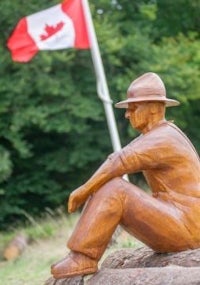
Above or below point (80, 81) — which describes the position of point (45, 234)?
below

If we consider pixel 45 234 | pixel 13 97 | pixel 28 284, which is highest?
pixel 13 97

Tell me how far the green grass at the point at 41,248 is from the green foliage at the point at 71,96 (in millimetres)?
953

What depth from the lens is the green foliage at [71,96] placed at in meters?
13.5

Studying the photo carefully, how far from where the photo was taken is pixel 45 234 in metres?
11.9

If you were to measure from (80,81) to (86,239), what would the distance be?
10.3m

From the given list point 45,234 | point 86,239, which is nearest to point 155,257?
point 86,239

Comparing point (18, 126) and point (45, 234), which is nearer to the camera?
point (45, 234)

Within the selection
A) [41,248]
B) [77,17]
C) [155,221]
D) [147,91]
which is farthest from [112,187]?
[41,248]

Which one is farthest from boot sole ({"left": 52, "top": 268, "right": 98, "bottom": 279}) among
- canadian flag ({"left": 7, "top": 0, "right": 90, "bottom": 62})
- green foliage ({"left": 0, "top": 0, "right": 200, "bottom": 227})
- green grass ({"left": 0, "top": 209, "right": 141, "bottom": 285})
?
green foliage ({"left": 0, "top": 0, "right": 200, "bottom": 227})

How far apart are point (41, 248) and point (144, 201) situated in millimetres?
7048

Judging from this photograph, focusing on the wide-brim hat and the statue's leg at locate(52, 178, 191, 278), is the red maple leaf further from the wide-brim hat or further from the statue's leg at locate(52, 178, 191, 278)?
the statue's leg at locate(52, 178, 191, 278)

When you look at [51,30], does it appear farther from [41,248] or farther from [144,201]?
[144,201]

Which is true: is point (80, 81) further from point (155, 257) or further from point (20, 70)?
point (155, 257)

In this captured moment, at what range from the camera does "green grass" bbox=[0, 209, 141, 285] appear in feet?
26.5
